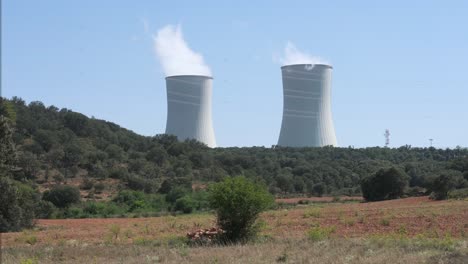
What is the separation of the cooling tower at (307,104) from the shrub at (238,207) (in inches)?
1198

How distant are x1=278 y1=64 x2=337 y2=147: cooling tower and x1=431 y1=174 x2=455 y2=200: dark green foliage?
39.0ft

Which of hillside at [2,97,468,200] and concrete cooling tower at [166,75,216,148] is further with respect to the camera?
concrete cooling tower at [166,75,216,148]

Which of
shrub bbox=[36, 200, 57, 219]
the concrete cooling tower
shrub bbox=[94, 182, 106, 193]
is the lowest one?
shrub bbox=[36, 200, 57, 219]

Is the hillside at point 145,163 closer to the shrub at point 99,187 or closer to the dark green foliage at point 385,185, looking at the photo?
the shrub at point 99,187

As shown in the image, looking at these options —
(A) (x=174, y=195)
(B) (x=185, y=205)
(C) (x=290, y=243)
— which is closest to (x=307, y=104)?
(A) (x=174, y=195)

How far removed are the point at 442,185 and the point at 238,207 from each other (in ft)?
75.3

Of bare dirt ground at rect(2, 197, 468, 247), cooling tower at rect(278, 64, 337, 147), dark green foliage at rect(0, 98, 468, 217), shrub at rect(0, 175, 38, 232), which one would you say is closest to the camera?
bare dirt ground at rect(2, 197, 468, 247)

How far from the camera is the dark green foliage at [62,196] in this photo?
36.8 meters

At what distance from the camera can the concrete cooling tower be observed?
49031 millimetres

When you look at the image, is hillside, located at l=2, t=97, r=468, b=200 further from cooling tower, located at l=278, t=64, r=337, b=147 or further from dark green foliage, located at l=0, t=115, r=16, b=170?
dark green foliage, located at l=0, t=115, r=16, b=170

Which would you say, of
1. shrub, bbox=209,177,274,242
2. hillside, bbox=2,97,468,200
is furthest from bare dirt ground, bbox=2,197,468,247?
hillside, bbox=2,97,468,200

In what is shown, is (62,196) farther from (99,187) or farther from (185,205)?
(185,205)

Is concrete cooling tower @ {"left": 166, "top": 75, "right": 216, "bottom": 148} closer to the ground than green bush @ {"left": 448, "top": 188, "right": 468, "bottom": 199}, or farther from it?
farther from it

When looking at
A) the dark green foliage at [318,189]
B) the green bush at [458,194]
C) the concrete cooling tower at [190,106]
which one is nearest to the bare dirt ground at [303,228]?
the green bush at [458,194]
